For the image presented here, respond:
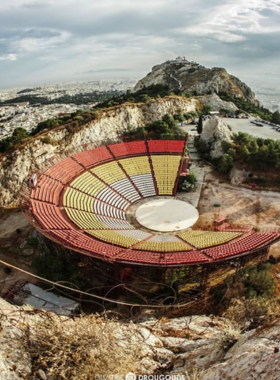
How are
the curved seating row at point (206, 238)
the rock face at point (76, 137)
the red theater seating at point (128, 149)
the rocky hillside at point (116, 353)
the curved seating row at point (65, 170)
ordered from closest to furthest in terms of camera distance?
the rocky hillside at point (116, 353) → the curved seating row at point (206, 238) → the curved seating row at point (65, 170) → the rock face at point (76, 137) → the red theater seating at point (128, 149)

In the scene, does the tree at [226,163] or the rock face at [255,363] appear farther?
the tree at [226,163]

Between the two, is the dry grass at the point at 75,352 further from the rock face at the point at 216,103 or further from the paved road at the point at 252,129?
the rock face at the point at 216,103

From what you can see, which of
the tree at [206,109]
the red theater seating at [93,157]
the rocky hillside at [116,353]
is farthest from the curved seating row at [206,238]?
the tree at [206,109]

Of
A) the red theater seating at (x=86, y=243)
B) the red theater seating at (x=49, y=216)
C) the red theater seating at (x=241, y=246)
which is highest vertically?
the red theater seating at (x=49, y=216)

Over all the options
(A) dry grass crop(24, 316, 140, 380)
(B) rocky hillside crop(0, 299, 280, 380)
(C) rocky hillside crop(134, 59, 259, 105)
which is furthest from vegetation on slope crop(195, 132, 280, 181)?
(C) rocky hillside crop(134, 59, 259, 105)

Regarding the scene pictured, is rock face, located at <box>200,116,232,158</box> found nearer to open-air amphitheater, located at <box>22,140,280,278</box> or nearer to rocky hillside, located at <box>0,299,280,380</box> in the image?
open-air amphitheater, located at <box>22,140,280,278</box>

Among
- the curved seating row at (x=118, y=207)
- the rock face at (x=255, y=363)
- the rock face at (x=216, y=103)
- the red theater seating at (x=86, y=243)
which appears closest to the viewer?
the rock face at (x=255, y=363)
